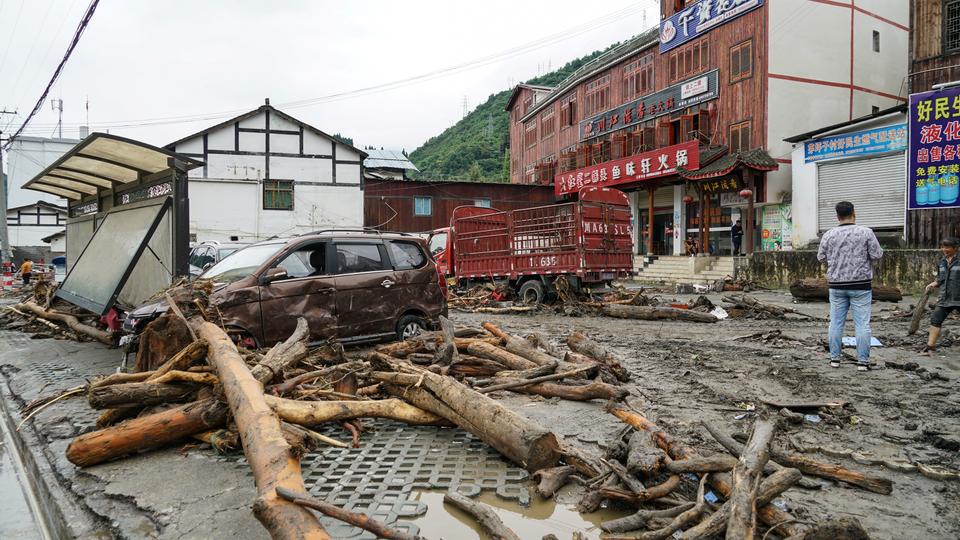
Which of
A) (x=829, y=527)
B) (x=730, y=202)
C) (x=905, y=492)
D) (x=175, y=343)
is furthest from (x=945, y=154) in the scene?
(x=175, y=343)

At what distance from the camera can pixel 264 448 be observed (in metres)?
3.19

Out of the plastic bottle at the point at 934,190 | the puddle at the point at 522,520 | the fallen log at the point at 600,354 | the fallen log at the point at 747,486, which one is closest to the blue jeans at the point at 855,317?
the fallen log at the point at 600,354

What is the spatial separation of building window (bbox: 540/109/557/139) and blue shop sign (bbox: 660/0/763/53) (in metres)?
11.2

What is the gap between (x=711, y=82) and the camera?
82.7 feet

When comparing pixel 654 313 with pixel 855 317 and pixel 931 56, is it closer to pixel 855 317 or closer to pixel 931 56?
pixel 855 317

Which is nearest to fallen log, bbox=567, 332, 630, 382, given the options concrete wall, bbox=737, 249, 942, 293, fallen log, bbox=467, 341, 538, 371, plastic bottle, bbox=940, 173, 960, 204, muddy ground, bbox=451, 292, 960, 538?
muddy ground, bbox=451, 292, 960, 538

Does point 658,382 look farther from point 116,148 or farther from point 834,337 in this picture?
point 116,148

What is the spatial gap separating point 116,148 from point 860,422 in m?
9.49

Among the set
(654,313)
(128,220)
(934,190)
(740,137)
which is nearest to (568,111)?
(740,137)

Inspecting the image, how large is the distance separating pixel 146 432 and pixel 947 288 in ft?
30.3

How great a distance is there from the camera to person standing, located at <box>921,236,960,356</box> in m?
7.33

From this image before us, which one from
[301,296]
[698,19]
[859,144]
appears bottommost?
[301,296]

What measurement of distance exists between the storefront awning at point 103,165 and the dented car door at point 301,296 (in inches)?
81.2

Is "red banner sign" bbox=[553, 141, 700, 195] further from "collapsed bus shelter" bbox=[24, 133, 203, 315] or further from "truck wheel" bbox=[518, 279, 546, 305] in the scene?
"collapsed bus shelter" bbox=[24, 133, 203, 315]
